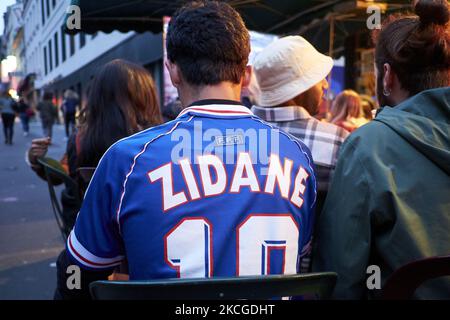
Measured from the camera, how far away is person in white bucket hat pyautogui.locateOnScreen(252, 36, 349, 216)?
82.9 inches

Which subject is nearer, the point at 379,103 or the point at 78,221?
the point at 78,221

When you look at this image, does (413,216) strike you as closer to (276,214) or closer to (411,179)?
(411,179)

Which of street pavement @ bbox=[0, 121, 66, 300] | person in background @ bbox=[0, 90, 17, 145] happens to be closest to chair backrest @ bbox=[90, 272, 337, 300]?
street pavement @ bbox=[0, 121, 66, 300]

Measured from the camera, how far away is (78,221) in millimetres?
1310

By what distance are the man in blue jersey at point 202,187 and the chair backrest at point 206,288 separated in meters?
0.22

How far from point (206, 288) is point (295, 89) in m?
1.41

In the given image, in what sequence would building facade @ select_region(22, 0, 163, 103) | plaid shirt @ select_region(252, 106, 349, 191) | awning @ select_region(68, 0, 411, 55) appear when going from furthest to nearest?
building facade @ select_region(22, 0, 163, 103), awning @ select_region(68, 0, 411, 55), plaid shirt @ select_region(252, 106, 349, 191)

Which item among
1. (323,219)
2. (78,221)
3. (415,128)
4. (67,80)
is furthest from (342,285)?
(67,80)

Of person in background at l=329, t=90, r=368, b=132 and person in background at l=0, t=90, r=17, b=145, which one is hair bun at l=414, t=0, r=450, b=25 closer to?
person in background at l=329, t=90, r=368, b=132

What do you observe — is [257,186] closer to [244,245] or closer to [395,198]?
[244,245]

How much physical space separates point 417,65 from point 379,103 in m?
0.24

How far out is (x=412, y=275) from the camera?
45.4 inches

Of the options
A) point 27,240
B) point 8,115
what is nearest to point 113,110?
point 27,240

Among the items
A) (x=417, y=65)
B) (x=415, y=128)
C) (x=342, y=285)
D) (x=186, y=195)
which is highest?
(x=417, y=65)
